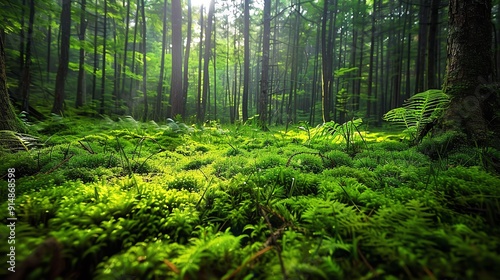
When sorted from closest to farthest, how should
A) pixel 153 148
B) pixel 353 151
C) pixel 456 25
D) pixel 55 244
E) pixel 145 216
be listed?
pixel 55 244
pixel 145 216
pixel 456 25
pixel 353 151
pixel 153 148

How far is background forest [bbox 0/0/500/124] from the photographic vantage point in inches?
327

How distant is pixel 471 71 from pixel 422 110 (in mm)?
730

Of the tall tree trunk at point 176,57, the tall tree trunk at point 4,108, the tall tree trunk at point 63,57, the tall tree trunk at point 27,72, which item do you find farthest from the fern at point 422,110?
the tall tree trunk at point 63,57

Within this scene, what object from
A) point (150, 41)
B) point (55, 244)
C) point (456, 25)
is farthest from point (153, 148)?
point (150, 41)

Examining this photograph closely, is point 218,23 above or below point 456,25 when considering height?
above

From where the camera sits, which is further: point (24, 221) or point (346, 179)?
point (346, 179)

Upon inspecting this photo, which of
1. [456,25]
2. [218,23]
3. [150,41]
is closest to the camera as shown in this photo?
[456,25]

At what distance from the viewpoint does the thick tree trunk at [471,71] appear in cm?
265

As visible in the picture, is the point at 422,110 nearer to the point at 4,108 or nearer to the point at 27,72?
the point at 4,108

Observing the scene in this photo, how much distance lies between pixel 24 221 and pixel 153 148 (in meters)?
2.60

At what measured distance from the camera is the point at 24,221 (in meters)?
1.16

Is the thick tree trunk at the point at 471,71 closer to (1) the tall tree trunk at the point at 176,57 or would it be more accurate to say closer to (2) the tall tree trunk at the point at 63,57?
(1) the tall tree trunk at the point at 176,57

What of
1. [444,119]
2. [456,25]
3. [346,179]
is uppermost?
[456,25]

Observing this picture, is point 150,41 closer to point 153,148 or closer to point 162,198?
point 153,148
